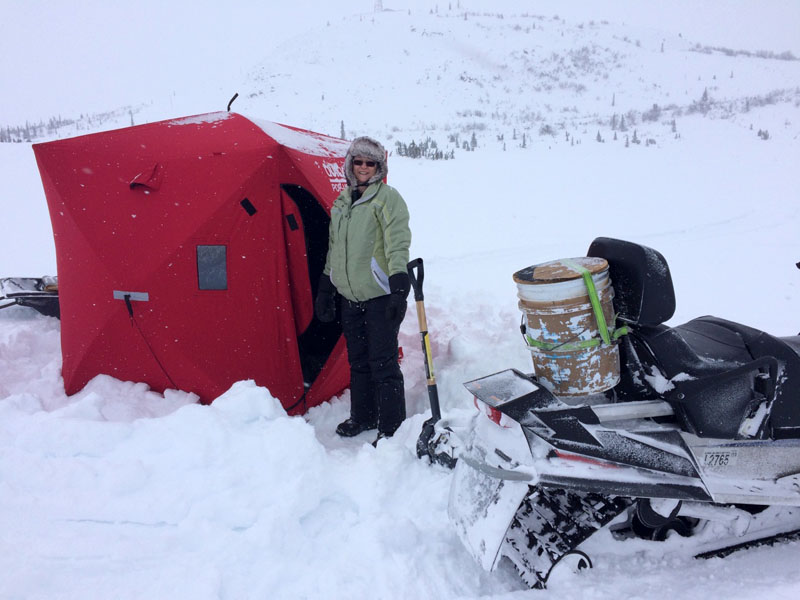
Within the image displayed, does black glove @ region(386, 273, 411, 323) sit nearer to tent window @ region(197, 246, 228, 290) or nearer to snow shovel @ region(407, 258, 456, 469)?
snow shovel @ region(407, 258, 456, 469)

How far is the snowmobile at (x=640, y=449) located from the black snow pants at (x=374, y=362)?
1.09 m

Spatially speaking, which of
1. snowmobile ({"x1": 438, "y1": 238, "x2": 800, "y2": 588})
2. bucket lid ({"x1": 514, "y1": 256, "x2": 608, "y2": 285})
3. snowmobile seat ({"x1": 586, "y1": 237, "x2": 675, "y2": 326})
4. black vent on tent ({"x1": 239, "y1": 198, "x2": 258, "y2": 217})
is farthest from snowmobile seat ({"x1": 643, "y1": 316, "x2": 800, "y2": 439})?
black vent on tent ({"x1": 239, "y1": 198, "x2": 258, "y2": 217})

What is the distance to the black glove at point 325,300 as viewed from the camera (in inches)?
148

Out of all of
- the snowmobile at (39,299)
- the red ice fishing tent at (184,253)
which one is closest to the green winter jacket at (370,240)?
the red ice fishing tent at (184,253)

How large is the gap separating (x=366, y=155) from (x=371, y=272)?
0.74 m

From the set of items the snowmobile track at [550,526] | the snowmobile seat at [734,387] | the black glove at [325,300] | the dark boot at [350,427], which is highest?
the black glove at [325,300]

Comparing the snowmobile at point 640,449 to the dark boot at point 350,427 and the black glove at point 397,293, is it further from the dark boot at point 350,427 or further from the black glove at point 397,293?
the dark boot at point 350,427

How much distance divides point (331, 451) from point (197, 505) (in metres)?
1.03

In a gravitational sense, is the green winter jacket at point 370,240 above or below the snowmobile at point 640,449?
above

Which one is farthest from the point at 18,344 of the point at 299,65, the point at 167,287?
the point at 299,65

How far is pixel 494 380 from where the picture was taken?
2.60 m

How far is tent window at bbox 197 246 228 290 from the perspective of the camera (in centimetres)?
366

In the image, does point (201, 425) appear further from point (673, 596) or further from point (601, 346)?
point (673, 596)

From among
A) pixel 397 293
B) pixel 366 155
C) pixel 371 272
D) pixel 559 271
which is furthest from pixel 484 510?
pixel 366 155
